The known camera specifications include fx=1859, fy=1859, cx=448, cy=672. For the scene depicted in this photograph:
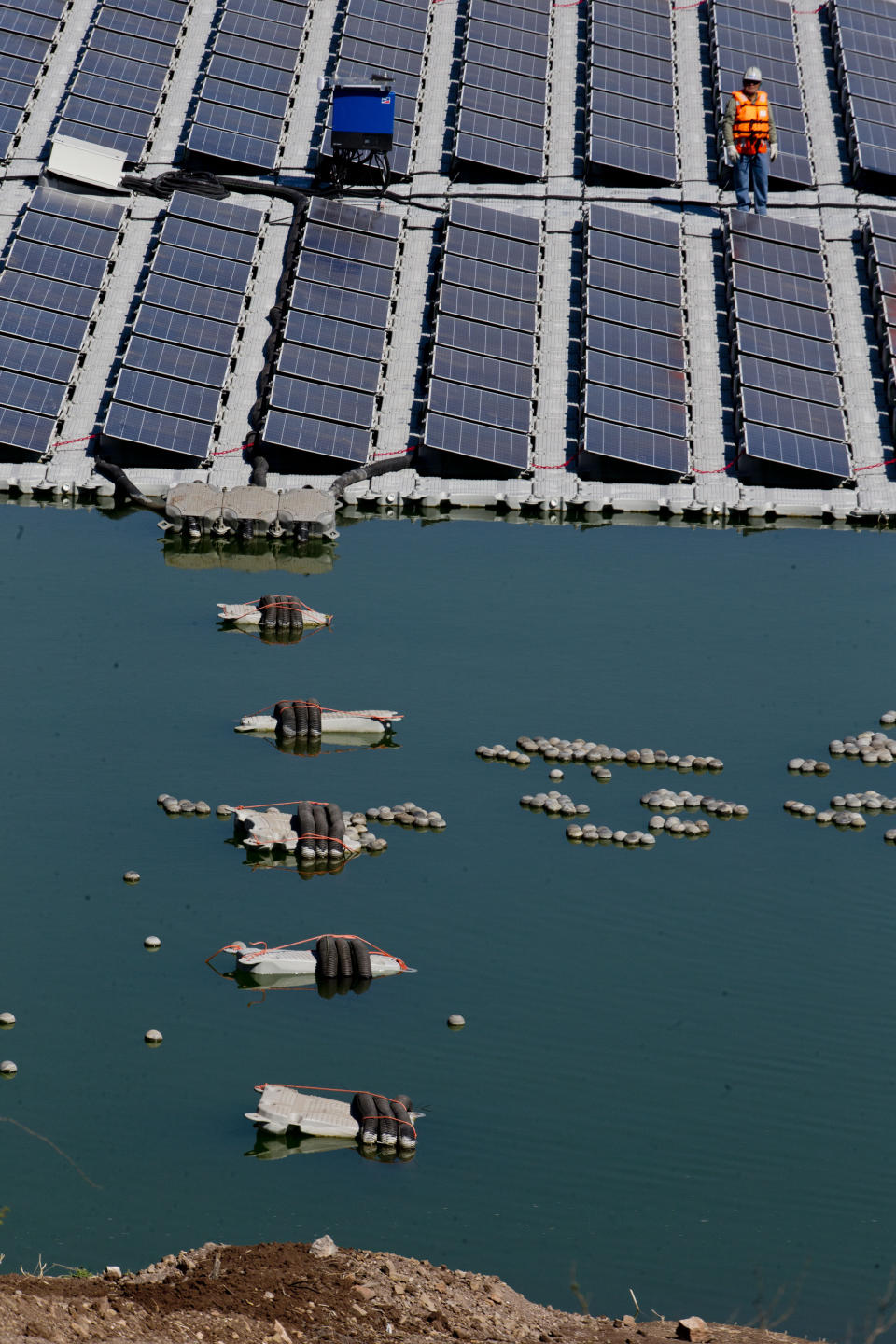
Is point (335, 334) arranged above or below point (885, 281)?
below

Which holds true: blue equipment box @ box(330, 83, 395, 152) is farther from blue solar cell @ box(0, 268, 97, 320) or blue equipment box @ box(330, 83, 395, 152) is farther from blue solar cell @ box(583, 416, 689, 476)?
blue solar cell @ box(583, 416, 689, 476)

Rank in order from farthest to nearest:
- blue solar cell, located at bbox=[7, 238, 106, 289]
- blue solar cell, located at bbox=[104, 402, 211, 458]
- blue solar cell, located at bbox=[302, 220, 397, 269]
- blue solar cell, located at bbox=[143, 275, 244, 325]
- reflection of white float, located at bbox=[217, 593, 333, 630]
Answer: blue solar cell, located at bbox=[302, 220, 397, 269] → blue solar cell, located at bbox=[7, 238, 106, 289] → blue solar cell, located at bbox=[143, 275, 244, 325] → blue solar cell, located at bbox=[104, 402, 211, 458] → reflection of white float, located at bbox=[217, 593, 333, 630]

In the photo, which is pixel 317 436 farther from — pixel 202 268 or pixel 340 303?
pixel 202 268

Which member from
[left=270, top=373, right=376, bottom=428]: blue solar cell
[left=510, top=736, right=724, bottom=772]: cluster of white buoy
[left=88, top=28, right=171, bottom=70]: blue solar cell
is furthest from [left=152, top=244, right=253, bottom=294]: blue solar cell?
[left=510, top=736, right=724, bottom=772]: cluster of white buoy

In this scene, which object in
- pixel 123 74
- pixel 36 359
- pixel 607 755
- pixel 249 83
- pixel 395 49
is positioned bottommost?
pixel 607 755

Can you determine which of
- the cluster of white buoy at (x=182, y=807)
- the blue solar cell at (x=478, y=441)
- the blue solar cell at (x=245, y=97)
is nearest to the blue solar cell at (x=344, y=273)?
the blue solar cell at (x=478, y=441)

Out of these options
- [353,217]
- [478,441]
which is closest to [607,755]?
[478,441]

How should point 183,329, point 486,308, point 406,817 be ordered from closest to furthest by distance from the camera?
point 406,817
point 183,329
point 486,308
